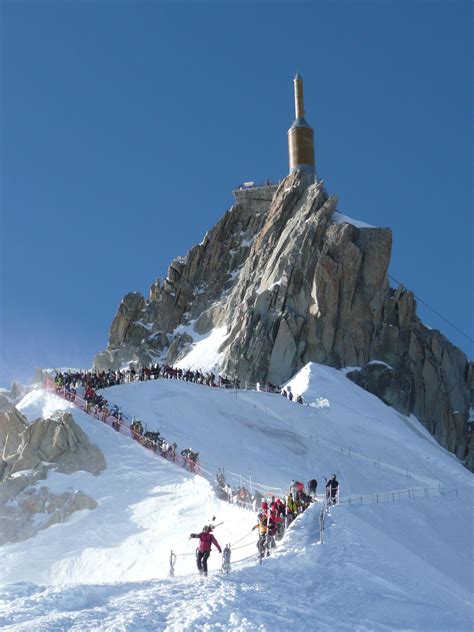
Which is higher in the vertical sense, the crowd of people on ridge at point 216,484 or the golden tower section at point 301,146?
the golden tower section at point 301,146

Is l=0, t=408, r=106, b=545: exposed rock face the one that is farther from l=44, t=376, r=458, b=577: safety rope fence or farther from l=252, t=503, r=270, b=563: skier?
l=252, t=503, r=270, b=563: skier

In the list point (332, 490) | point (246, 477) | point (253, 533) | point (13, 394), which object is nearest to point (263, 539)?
point (253, 533)

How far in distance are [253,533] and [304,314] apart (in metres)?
47.1

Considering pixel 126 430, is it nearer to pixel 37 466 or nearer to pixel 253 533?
pixel 37 466

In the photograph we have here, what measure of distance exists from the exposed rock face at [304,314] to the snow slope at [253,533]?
54.1ft

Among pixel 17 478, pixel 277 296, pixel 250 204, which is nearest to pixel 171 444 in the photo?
pixel 17 478

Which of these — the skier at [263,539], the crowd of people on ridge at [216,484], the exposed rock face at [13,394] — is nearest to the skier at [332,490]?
the crowd of people on ridge at [216,484]

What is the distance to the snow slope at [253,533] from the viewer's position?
14.9 m

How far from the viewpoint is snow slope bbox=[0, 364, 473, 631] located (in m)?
14.9

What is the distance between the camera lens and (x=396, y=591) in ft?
59.1

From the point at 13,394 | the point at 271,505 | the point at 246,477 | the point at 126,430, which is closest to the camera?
the point at 271,505

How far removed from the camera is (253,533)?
21.4 metres

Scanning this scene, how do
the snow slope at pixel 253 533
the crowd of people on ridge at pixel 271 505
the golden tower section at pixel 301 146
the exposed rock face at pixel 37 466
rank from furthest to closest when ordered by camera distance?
the golden tower section at pixel 301 146
the exposed rock face at pixel 37 466
the crowd of people on ridge at pixel 271 505
the snow slope at pixel 253 533

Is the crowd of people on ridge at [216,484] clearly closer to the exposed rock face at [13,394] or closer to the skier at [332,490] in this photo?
the skier at [332,490]
